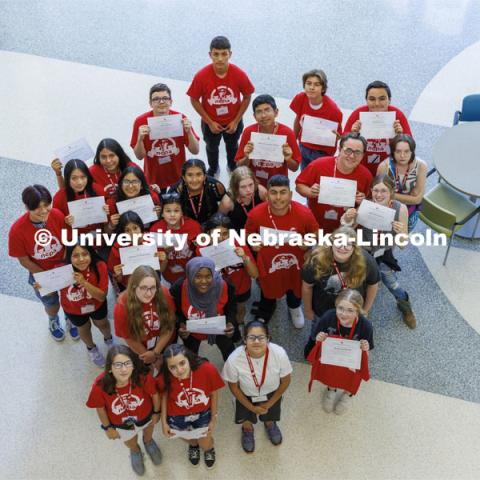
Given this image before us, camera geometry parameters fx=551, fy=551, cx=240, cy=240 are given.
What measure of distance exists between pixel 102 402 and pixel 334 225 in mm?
2219

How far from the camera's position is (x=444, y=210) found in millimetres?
4590

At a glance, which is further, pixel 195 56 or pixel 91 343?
pixel 195 56

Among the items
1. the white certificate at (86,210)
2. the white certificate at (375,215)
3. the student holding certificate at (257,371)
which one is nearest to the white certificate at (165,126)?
the white certificate at (86,210)

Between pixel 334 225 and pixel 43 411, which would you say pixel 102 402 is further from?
pixel 334 225

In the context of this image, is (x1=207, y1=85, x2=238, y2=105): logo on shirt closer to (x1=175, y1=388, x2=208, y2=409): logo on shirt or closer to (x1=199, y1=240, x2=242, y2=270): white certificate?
(x1=199, y1=240, x2=242, y2=270): white certificate

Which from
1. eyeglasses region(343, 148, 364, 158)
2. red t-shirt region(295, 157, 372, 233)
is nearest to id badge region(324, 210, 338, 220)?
red t-shirt region(295, 157, 372, 233)

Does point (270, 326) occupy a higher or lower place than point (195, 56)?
lower

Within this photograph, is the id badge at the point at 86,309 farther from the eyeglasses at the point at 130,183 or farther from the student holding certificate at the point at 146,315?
the eyeglasses at the point at 130,183

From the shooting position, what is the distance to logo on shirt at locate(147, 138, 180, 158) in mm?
4742

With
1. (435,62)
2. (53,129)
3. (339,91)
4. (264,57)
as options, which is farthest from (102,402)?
(435,62)

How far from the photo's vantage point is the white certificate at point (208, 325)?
11.9 ft

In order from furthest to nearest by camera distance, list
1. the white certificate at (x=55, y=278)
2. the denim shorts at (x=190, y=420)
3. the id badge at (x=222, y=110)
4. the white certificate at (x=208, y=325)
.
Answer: the id badge at (x=222, y=110), the white certificate at (x=55, y=278), the white certificate at (x=208, y=325), the denim shorts at (x=190, y=420)

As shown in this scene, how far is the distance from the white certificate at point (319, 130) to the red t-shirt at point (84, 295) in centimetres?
207

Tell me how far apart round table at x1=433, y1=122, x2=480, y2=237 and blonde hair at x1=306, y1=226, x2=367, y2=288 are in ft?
5.32
